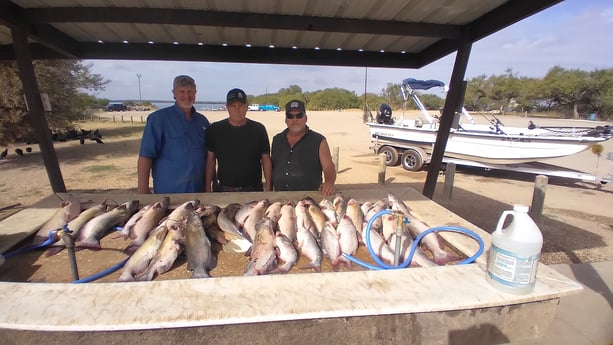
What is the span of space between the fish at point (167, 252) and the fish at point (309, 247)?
851 mm

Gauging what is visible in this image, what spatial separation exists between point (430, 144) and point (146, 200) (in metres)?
12.1

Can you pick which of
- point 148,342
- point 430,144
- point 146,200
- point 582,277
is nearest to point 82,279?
point 148,342

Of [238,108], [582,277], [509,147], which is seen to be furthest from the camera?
[509,147]

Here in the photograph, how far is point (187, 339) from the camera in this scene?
4.70 feet

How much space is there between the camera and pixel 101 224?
8.13 feet

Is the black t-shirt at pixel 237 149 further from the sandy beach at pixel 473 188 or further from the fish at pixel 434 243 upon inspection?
the fish at pixel 434 243

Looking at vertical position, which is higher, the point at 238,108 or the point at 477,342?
the point at 238,108

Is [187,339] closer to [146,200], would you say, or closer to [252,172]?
[146,200]

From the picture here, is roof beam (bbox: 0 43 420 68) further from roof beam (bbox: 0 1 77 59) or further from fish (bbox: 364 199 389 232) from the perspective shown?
fish (bbox: 364 199 389 232)

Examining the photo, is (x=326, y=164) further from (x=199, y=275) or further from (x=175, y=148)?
(x=199, y=275)

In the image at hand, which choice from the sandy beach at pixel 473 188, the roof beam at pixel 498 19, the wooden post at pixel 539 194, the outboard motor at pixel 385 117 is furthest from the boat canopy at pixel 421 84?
the roof beam at pixel 498 19

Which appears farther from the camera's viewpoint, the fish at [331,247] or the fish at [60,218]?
the fish at [60,218]

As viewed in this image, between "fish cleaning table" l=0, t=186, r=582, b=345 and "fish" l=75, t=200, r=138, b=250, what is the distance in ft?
2.16

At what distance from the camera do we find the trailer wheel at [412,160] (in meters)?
Answer: 13.2
